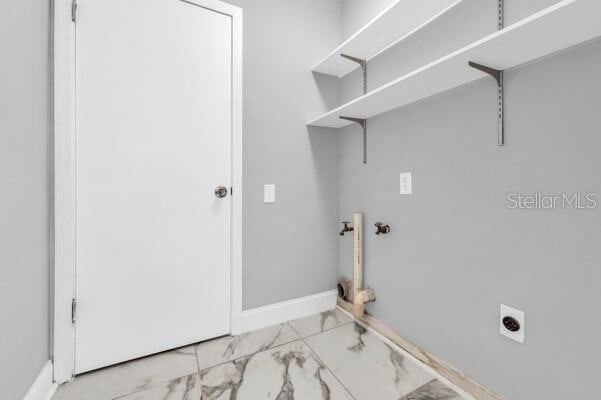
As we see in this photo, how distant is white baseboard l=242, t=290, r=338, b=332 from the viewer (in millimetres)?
1651

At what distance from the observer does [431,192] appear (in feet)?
4.27

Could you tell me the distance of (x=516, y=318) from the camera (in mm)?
989

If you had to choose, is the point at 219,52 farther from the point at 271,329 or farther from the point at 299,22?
the point at 271,329

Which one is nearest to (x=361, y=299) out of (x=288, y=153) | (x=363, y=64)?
(x=288, y=153)

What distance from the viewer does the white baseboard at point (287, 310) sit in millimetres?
1651

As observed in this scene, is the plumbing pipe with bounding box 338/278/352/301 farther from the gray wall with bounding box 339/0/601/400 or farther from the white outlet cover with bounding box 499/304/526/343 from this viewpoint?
the white outlet cover with bounding box 499/304/526/343

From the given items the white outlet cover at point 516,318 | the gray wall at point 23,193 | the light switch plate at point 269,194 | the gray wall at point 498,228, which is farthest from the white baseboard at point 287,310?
the white outlet cover at point 516,318

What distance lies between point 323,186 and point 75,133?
4.61ft

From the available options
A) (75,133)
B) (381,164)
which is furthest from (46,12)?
(381,164)

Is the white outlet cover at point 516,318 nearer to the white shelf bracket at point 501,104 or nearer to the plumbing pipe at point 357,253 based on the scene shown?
the white shelf bracket at point 501,104

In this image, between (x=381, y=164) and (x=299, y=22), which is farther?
(x=299, y=22)

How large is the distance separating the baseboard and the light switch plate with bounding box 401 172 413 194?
31.3 inches

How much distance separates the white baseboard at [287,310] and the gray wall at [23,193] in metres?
0.95

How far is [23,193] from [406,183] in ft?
5.43
